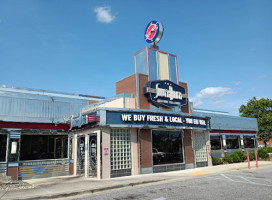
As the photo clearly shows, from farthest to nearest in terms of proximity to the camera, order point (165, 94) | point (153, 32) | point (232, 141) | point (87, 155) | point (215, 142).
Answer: point (232, 141) → point (215, 142) → point (153, 32) → point (165, 94) → point (87, 155)

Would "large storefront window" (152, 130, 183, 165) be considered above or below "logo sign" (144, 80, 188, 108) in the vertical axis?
below

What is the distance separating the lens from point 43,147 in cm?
1778

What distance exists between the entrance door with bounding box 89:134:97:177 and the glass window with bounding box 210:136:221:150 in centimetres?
1740

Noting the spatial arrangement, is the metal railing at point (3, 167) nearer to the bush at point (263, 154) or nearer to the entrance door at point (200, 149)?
the entrance door at point (200, 149)

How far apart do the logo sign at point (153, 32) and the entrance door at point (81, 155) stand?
10842 mm

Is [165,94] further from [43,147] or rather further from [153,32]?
[43,147]

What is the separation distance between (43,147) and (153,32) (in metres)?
13.9

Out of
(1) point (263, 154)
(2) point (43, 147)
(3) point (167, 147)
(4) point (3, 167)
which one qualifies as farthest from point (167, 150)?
(1) point (263, 154)

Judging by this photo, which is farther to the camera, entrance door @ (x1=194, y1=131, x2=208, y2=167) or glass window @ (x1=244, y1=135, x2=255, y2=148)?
glass window @ (x1=244, y1=135, x2=255, y2=148)

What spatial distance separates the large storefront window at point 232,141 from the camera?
100ft

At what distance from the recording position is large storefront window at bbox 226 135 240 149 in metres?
30.5

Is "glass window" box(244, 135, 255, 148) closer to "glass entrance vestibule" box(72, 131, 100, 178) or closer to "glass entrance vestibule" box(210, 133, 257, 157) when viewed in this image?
"glass entrance vestibule" box(210, 133, 257, 157)

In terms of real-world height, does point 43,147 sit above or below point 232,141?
above

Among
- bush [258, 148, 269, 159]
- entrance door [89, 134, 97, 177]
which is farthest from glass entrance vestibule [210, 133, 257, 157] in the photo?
entrance door [89, 134, 97, 177]
